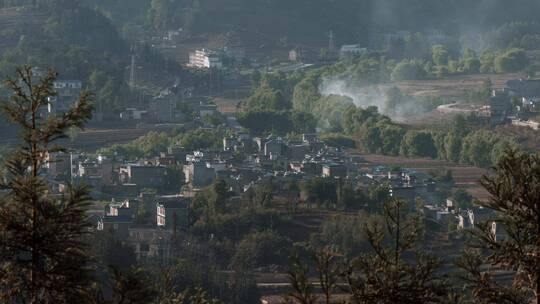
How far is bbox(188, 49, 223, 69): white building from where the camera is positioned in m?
69.2

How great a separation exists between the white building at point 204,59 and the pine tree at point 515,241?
56624mm

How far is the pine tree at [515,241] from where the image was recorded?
11305mm

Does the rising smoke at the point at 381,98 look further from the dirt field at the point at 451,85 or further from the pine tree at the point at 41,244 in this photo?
the pine tree at the point at 41,244

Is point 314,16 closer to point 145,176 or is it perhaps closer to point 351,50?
point 351,50

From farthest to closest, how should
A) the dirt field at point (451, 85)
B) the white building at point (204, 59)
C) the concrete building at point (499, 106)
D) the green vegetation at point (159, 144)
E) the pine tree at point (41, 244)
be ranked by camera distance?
the white building at point (204, 59) < the dirt field at point (451, 85) < the concrete building at point (499, 106) < the green vegetation at point (159, 144) < the pine tree at point (41, 244)

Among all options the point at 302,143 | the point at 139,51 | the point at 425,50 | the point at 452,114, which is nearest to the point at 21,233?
the point at 302,143

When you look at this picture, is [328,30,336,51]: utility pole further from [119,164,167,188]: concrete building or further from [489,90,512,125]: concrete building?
[119,164,167,188]: concrete building

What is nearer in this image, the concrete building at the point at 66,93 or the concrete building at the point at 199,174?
the concrete building at the point at 199,174

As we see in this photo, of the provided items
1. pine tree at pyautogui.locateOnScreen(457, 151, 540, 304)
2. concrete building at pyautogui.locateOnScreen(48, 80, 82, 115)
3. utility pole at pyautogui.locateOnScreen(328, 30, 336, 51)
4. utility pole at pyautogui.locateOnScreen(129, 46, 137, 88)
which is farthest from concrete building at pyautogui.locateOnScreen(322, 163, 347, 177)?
utility pole at pyautogui.locateOnScreen(328, 30, 336, 51)

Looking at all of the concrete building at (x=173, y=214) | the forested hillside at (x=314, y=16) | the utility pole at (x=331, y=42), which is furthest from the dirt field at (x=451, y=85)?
the concrete building at (x=173, y=214)

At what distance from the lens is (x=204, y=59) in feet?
231

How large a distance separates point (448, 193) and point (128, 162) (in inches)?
348

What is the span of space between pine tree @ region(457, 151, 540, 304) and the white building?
186 ft

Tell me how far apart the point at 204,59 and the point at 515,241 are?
59335 millimetres
